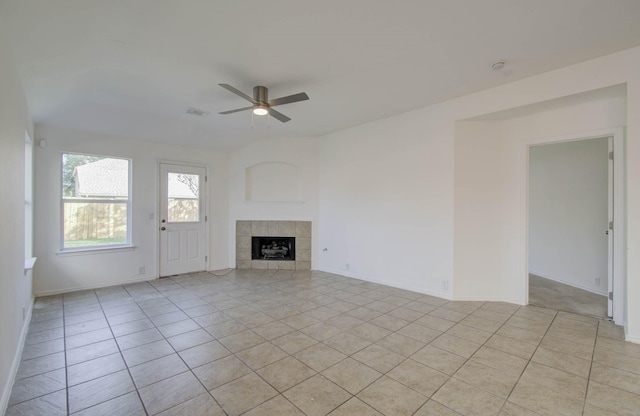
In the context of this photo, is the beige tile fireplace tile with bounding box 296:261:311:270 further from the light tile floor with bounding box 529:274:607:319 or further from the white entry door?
the light tile floor with bounding box 529:274:607:319

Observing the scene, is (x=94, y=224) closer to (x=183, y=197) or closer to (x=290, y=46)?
(x=183, y=197)

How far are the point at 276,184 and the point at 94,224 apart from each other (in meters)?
3.19

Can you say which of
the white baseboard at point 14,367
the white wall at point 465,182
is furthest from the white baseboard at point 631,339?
the white baseboard at point 14,367

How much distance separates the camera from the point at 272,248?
619 centimetres

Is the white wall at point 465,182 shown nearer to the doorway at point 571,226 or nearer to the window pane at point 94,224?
the doorway at point 571,226

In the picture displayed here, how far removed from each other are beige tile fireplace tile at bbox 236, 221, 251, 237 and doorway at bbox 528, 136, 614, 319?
503 centimetres

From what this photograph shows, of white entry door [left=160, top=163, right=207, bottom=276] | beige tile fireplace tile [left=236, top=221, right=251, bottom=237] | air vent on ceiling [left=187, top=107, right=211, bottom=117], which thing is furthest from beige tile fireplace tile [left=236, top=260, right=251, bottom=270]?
air vent on ceiling [left=187, top=107, right=211, bottom=117]

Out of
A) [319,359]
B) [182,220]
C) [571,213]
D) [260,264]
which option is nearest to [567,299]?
[571,213]

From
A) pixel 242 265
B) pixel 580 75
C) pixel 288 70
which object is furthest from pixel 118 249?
pixel 580 75

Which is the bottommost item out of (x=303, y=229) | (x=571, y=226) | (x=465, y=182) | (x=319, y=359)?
(x=319, y=359)

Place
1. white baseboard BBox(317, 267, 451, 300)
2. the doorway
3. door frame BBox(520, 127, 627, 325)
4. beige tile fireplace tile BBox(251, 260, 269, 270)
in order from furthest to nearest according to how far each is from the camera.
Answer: beige tile fireplace tile BBox(251, 260, 269, 270)
the doorway
white baseboard BBox(317, 267, 451, 300)
door frame BBox(520, 127, 627, 325)

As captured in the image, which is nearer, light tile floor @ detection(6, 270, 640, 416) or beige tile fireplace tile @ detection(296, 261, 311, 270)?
light tile floor @ detection(6, 270, 640, 416)

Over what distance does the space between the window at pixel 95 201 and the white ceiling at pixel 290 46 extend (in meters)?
0.81

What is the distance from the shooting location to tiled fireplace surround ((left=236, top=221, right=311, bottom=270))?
589 centimetres
